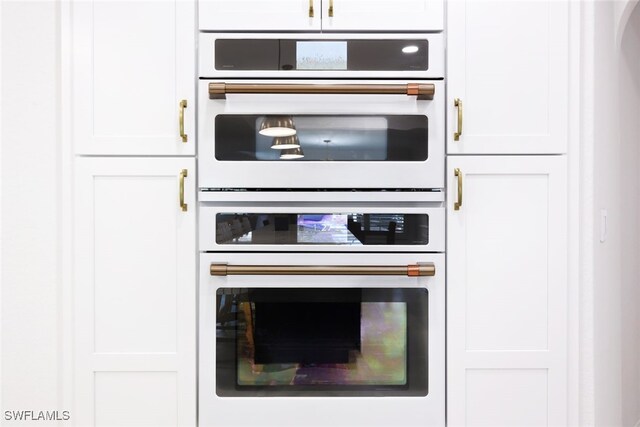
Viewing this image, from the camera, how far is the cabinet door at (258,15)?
131 cm

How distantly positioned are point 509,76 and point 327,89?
57 cm

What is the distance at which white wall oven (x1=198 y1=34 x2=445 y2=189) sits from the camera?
1307 mm

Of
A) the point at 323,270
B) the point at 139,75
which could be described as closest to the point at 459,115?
the point at 323,270

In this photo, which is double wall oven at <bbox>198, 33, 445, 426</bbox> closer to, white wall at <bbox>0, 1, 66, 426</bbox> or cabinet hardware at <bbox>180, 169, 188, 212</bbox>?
cabinet hardware at <bbox>180, 169, 188, 212</bbox>

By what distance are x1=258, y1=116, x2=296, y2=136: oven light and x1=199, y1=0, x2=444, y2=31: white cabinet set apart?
0.28m

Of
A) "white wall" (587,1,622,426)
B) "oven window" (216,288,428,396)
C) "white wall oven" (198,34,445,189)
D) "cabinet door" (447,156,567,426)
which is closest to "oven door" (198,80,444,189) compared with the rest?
"white wall oven" (198,34,445,189)

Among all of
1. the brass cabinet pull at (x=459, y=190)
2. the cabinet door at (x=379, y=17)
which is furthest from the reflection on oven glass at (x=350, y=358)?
the cabinet door at (x=379, y=17)

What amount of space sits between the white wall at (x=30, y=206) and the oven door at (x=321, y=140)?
0.48m

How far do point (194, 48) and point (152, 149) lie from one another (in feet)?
1.12

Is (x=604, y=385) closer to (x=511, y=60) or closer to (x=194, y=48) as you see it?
(x=511, y=60)

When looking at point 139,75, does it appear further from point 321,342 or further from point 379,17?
point 321,342

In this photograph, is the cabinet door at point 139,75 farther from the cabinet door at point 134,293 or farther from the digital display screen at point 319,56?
the digital display screen at point 319,56

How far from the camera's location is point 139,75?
131 cm

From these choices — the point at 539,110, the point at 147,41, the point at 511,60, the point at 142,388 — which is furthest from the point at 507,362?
the point at 147,41
